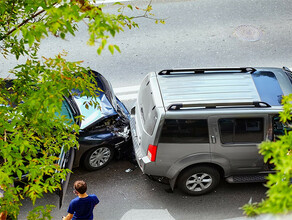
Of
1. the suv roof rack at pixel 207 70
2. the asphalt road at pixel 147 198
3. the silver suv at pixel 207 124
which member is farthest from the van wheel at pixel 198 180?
the suv roof rack at pixel 207 70

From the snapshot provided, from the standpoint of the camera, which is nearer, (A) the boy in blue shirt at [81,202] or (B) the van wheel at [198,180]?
(A) the boy in blue shirt at [81,202]

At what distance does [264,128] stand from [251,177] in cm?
106

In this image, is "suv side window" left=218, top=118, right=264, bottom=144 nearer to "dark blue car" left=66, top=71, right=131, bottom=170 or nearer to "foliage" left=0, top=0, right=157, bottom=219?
"dark blue car" left=66, top=71, right=131, bottom=170

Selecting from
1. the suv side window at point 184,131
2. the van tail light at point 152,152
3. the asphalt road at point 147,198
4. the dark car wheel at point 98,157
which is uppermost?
the suv side window at point 184,131

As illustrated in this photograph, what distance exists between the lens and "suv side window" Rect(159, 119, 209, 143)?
282 inches

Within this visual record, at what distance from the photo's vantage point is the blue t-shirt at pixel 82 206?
664 centimetres

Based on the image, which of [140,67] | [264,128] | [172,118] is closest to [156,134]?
[172,118]

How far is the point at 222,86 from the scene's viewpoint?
7.66 metres

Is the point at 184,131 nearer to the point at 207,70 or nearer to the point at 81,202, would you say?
the point at 207,70

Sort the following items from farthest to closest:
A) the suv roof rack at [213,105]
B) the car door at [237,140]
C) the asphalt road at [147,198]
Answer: the asphalt road at [147,198] < the car door at [237,140] < the suv roof rack at [213,105]

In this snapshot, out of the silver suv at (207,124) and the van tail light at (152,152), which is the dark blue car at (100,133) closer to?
the silver suv at (207,124)

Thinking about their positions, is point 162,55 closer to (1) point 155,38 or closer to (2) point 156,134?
(1) point 155,38

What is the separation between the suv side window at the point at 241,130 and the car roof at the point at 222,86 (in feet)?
1.10

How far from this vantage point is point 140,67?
11023 mm
